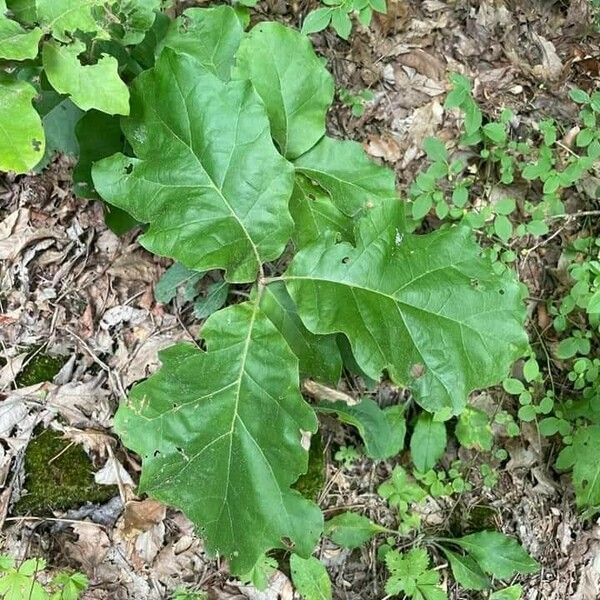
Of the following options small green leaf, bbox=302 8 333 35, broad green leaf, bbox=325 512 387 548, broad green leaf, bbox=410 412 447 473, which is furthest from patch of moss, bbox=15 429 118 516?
small green leaf, bbox=302 8 333 35

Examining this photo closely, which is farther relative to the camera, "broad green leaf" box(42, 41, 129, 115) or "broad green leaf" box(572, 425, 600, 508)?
"broad green leaf" box(572, 425, 600, 508)

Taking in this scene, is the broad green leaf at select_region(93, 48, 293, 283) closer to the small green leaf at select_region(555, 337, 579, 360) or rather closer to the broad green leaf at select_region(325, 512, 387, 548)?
the broad green leaf at select_region(325, 512, 387, 548)

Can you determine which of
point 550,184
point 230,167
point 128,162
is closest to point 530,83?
point 550,184

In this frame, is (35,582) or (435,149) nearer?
(35,582)

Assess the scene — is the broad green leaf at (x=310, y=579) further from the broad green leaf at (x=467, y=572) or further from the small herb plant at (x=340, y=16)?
the small herb plant at (x=340, y=16)

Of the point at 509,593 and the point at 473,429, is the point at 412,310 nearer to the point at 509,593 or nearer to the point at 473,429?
the point at 473,429

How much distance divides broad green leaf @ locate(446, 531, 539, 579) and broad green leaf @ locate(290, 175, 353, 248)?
1597 mm

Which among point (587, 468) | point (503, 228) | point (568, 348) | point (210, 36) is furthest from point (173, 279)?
point (587, 468)

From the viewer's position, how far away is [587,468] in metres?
2.94

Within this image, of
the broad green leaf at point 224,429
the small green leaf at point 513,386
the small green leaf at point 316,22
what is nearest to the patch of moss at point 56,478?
the broad green leaf at point 224,429

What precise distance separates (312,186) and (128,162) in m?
0.64

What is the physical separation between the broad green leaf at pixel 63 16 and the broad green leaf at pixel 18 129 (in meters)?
0.18

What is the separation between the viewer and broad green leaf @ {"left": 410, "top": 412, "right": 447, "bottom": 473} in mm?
2932

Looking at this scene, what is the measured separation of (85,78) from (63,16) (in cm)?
16
